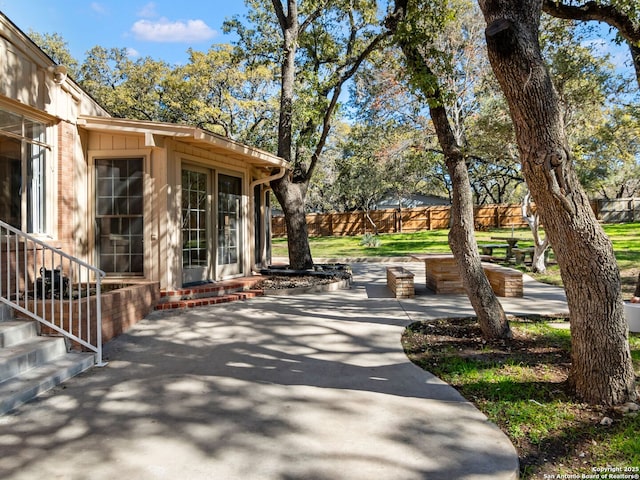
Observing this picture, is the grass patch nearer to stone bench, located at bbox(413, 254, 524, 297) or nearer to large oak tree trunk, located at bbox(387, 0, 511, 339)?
large oak tree trunk, located at bbox(387, 0, 511, 339)

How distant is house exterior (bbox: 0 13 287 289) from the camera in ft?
20.1

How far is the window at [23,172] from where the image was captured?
5980 mm

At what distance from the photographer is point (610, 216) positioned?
29656mm

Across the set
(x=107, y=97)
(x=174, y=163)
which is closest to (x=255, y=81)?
(x=107, y=97)

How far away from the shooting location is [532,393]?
141 inches

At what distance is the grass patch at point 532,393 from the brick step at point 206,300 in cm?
349

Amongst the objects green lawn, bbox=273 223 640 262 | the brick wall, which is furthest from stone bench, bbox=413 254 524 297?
Answer: green lawn, bbox=273 223 640 262

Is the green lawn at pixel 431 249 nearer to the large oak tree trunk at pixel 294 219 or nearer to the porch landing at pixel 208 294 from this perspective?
the large oak tree trunk at pixel 294 219

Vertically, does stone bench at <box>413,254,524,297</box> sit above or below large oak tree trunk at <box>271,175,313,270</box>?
below

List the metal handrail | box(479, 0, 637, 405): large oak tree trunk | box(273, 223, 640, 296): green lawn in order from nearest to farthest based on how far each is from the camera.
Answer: box(479, 0, 637, 405): large oak tree trunk
the metal handrail
box(273, 223, 640, 296): green lawn

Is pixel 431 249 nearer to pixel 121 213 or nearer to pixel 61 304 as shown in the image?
pixel 121 213

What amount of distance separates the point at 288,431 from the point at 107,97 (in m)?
21.4

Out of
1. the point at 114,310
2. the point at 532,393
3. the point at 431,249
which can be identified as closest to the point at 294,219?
the point at 114,310

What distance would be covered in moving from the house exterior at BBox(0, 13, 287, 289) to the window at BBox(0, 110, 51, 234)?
0.01m
